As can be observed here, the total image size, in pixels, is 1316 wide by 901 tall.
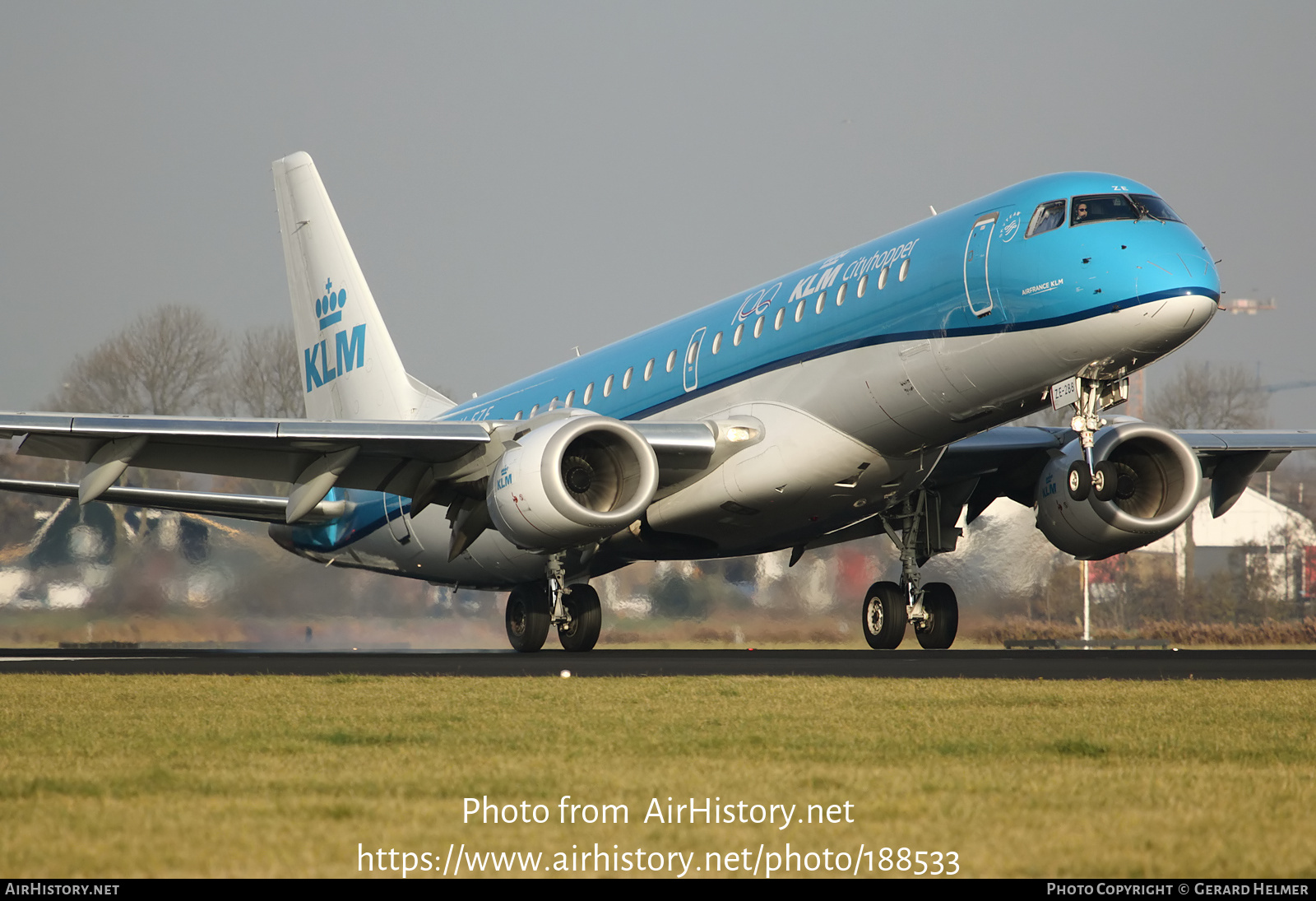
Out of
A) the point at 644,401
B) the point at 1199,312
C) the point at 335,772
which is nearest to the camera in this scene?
the point at 335,772

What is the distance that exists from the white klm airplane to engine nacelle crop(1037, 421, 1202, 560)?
0.04m

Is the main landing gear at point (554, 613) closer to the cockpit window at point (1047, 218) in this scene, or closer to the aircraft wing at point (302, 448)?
the aircraft wing at point (302, 448)

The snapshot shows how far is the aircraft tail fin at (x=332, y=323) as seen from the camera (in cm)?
2745

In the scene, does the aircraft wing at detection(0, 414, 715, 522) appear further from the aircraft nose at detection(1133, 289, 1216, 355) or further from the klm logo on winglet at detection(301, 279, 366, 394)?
the klm logo on winglet at detection(301, 279, 366, 394)

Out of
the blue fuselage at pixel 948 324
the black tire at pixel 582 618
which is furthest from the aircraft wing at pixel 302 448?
the black tire at pixel 582 618

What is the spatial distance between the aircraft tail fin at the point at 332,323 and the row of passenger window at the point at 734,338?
4237mm

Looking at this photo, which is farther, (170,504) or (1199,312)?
(170,504)

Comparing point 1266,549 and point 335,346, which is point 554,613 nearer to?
point 335,346

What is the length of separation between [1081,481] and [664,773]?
36.4 feet

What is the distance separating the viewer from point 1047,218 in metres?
16.3

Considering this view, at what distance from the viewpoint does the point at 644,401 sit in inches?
837

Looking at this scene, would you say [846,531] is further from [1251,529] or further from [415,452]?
[1251,529]
